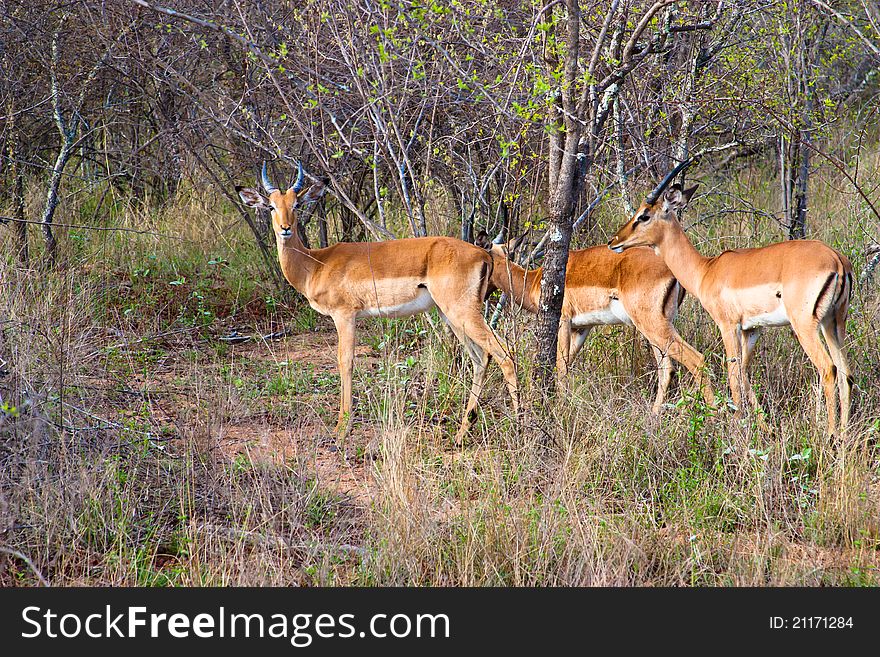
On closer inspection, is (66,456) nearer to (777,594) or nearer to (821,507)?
(777,594)

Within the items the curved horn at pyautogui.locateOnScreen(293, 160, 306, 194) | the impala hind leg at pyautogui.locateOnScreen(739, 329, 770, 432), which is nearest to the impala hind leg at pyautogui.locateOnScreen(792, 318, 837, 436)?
the impala hind leg at pyautogui.locateOnScreen(739, 329, 770, 432)

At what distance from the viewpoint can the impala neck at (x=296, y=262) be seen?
6.42 meters

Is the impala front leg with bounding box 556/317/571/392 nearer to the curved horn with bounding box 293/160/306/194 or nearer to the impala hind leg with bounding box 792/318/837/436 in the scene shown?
the impala hind leg with bounding box 792/318/837/436

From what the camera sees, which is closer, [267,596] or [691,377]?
[267,596]

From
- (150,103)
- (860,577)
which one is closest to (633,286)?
(860,577)

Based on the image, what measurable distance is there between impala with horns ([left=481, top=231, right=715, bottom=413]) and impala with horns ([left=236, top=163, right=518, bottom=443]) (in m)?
0.32

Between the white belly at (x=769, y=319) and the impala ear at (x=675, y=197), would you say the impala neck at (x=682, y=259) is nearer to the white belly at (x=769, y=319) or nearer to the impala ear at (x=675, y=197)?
the impala ear at (x=675, y=197)

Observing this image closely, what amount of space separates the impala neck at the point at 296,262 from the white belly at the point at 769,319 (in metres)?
2.59

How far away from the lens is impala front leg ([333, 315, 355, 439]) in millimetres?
5891

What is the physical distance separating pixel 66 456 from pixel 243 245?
489 centimetres

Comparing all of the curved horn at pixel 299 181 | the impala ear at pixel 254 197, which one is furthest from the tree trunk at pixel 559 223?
the impala ear at pixel 254 197

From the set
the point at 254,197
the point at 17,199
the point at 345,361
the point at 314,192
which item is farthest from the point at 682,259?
the point at 17,199

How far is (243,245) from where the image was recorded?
30.1 ft

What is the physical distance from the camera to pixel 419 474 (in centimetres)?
467
